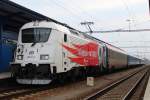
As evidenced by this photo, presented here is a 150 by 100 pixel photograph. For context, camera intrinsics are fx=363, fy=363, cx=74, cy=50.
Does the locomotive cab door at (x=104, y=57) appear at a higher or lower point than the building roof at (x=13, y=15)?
lower

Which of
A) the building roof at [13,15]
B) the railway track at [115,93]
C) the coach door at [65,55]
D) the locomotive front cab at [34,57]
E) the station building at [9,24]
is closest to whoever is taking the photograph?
the railway track at [115,93]

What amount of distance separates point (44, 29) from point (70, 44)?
238 centimetres

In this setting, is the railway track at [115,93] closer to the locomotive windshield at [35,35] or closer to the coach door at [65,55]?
the coach door at [65,55]

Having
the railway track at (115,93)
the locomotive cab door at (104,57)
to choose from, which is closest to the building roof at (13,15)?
the railway track at (115,93)

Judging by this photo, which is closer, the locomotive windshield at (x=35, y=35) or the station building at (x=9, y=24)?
the locomotive windshield at (x=35, y=35)

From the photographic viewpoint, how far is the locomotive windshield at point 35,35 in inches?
734

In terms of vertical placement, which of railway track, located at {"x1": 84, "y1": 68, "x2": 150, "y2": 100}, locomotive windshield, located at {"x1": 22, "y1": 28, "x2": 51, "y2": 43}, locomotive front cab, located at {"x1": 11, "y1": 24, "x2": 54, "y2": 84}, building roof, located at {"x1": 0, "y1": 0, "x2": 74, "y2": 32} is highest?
building roof, located at {"x1": 0, "y1": 0, "x2": 74, "y2": 32}

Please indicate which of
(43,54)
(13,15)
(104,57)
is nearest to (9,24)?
(13,15)

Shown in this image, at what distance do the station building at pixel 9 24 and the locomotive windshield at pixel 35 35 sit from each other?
1692 mm

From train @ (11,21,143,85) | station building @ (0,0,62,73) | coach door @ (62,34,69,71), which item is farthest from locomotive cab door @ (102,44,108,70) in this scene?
coach door @ (62,34,69,71)

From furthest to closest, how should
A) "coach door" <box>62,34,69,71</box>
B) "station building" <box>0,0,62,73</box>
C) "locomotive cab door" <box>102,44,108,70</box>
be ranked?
"locomotive cab door" <box>102,44,108,70</box> < "station building" <box>0,0,62,73</box> < "coach door" <box>62,34,69,71</box>

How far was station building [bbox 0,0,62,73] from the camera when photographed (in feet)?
67.8

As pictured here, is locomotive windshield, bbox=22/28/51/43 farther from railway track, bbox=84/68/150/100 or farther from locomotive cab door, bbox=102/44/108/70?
locomotive cab door, bbox=102/44/108/70

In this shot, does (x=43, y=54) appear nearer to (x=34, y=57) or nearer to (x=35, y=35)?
(x=34, y=57)
